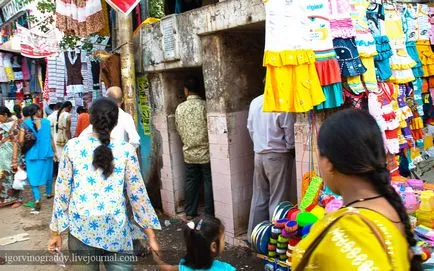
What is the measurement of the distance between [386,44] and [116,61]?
4.13 meters

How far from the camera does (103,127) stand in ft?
9.24

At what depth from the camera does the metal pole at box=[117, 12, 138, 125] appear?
6211mm

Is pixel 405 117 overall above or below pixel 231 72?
below

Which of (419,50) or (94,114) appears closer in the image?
(94,114)

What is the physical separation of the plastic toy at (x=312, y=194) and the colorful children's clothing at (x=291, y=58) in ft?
2.36

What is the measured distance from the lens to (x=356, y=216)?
52.0 inches

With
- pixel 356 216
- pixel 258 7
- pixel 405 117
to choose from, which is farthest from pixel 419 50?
pixel 356 216

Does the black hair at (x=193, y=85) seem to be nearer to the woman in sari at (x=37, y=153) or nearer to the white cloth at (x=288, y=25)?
the white cloth at (x=288, y=25)

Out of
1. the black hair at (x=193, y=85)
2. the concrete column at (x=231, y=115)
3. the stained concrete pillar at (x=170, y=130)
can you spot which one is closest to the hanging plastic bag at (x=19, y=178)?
the stained concrete pillar at (x=170, y=130)

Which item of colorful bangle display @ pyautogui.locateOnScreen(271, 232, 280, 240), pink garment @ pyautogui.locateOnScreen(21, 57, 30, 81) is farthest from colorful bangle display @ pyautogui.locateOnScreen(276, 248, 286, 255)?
pink garment @ pyautogui.locateOnScreen(21, 57, 30, 81)

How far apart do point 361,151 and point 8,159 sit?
7.99m

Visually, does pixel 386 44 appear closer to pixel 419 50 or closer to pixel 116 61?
pixel 419 50

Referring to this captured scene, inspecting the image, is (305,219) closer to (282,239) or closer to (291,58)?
(282,239)

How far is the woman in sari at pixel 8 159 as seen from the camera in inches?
300
